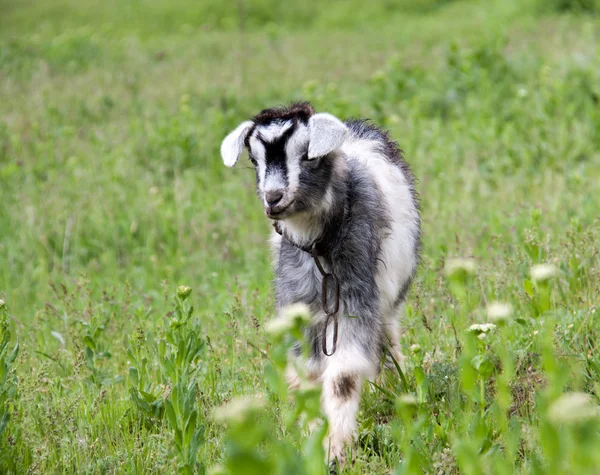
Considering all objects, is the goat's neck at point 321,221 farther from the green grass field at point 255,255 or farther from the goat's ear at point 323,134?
the green grass field at point 255,255

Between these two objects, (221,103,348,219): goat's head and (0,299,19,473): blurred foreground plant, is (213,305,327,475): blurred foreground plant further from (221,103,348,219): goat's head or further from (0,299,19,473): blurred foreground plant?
(0,299,19,473): blurred foreground plant

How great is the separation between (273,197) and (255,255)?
3225 millimetres

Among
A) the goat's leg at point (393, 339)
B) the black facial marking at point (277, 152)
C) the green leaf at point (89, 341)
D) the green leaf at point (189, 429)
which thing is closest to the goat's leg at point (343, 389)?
the goat's leg at point (393, 339)

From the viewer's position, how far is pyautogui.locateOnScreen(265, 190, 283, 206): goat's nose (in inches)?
134

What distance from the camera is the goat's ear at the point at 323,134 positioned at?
136 inches

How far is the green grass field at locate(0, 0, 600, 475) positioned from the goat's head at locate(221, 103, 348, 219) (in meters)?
0.64

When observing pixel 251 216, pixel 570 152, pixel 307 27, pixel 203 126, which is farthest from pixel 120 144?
pixel 307 27

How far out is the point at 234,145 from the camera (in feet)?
12.4

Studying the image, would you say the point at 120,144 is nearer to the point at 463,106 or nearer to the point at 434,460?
the point at 463,106

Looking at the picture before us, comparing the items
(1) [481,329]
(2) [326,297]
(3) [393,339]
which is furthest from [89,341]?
(1) [481,329]

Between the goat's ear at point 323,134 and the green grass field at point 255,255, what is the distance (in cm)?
82

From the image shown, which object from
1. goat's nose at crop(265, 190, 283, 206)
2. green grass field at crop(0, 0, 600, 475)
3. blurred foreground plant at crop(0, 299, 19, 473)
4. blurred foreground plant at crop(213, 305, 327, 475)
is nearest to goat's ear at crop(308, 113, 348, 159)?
goat's nose at crop(265, 190, 283, 206)

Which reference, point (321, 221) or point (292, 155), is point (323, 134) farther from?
point (321, 221)

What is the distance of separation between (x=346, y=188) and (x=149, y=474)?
1.62 meters
